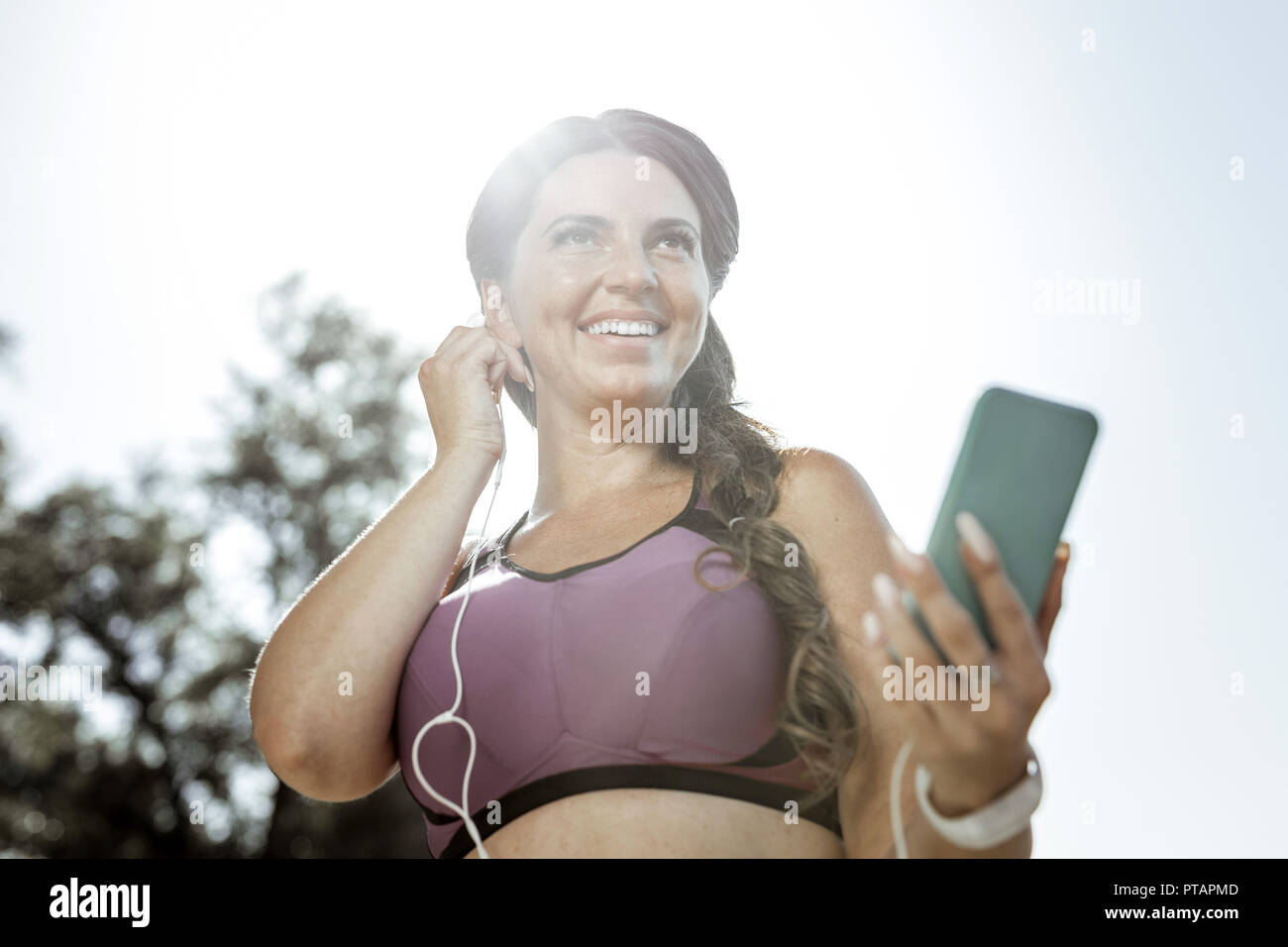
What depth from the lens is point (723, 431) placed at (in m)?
2.80

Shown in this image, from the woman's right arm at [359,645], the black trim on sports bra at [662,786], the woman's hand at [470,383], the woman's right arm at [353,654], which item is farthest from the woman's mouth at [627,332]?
the black trim on sports bra at [662,786]

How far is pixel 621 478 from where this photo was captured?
9.29 feet

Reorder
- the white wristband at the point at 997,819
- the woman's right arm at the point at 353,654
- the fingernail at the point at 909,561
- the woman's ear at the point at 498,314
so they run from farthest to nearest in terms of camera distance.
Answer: the woman's ear at the point at 498,314 < the woman's right arm at the point at 353,654 < the white wristband at the point at 997,819 < the fingernail at the point at 909,561

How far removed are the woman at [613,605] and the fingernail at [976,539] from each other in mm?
191

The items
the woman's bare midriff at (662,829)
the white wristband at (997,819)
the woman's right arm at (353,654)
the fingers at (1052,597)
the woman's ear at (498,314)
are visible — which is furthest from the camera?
the woman's ear at (498,314)

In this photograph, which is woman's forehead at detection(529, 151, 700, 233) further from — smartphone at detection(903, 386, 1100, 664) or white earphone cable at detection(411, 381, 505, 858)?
smartphone at detection(903, 386, 1100, 664)

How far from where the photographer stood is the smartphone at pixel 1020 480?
1.67m

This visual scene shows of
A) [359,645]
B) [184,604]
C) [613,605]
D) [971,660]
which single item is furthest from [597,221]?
[184,604]

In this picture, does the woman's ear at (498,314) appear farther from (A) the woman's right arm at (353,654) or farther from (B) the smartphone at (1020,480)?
(B) the smartphone at (1020,480)

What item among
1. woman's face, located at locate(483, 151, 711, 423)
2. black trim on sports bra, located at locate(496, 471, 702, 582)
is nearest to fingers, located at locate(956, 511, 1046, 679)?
black trim on sports bra, located at locate(496, 471, 702, 582)

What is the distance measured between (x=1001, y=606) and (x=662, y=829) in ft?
3.10

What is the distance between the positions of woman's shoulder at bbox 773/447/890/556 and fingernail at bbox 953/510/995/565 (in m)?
0.85

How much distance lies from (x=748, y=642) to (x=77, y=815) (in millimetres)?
19629

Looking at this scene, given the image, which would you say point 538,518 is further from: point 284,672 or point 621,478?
point 284,672
